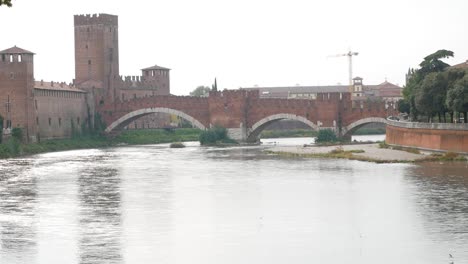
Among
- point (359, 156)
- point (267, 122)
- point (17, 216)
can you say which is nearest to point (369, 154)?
point (359, 156)

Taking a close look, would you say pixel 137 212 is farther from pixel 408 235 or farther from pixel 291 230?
pixel 408 235

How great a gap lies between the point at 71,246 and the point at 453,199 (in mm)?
9571

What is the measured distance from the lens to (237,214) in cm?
2347

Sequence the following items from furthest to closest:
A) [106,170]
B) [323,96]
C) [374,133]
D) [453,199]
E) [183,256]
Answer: [374,133] < [323,96] < [106,170] < [453,199] < [183,256]

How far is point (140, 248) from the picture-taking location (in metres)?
→ 19.3

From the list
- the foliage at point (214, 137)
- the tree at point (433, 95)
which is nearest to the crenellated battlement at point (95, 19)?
the foliage at point (214, 137)

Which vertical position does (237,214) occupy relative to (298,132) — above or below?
below

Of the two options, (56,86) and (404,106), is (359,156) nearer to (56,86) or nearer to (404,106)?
(404,106)

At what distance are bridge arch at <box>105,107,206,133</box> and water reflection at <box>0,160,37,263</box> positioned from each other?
24.1 m

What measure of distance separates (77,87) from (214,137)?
10365 millimetres

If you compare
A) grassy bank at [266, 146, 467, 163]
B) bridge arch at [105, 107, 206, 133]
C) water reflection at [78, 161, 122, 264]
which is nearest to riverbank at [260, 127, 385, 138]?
bridge arch at [105, 107, 206, 133]

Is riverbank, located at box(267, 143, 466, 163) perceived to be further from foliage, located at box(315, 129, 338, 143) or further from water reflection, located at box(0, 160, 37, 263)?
A: water reflection, located at box(0, 160, 37, 263)

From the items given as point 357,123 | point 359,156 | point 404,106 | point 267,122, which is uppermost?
point 404,106

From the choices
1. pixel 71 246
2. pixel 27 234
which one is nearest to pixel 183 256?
pixel 71 246
